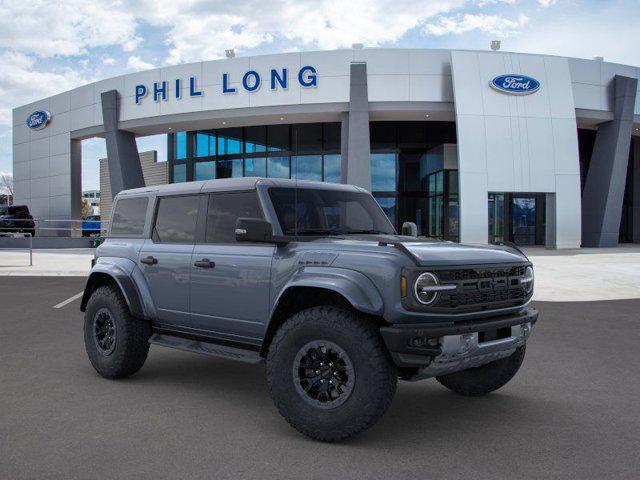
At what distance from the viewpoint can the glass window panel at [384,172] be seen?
3241 cm

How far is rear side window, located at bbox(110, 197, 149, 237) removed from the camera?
5.80 meters

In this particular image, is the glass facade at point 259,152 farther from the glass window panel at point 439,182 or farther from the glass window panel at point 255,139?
the glass window panel at point 439,182

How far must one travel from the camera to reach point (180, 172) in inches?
1452

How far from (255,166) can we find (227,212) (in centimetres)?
2941

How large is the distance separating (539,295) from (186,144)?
28.7 m

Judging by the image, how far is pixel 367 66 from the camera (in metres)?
25.9

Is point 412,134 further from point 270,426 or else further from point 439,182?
point 270,426

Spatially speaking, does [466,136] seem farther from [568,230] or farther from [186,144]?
[186,144]

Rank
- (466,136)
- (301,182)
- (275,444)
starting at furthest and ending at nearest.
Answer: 1. (466,136)
2. (301,182)
3. (275,444)

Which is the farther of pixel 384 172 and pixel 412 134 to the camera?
pixel 384 172

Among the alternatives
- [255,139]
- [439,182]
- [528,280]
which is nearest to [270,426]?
[528,280]

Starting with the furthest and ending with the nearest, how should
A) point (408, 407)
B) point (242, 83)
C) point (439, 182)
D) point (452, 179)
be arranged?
1. point (439, 182)
2. point (452, 179)
3. point (242, 83)
4. point (408, 407)

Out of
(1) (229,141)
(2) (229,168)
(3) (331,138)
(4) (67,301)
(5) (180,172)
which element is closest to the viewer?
(4) (67,301)

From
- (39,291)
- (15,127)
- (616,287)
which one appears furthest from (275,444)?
(15,127)
